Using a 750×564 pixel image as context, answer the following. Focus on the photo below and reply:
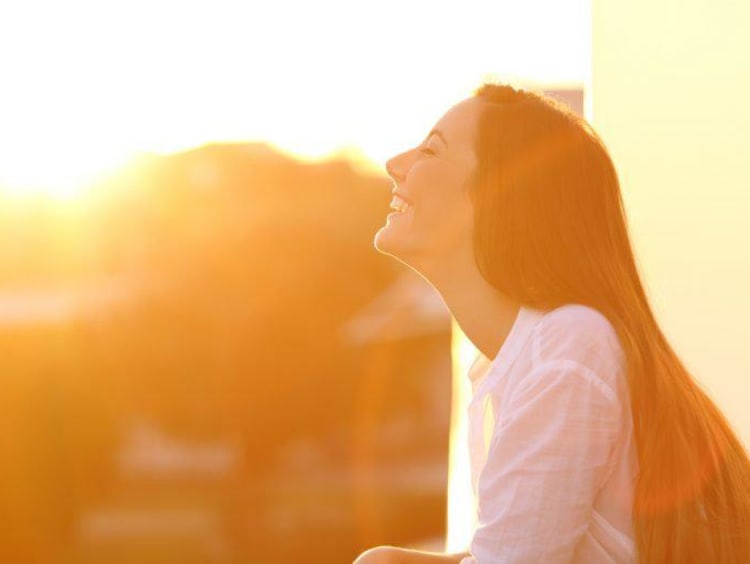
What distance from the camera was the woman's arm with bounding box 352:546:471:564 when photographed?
1.45 m

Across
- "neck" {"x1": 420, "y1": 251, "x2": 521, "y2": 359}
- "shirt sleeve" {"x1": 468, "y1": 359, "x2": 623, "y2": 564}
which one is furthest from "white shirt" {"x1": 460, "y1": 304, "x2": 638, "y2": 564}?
"neck" {"x1": 420, "y1": 251, "x2": 521, "y2": 359}

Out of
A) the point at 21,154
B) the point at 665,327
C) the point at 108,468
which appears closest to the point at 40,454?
the point at 108,468

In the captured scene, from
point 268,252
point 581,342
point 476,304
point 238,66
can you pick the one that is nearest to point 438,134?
point 476,304

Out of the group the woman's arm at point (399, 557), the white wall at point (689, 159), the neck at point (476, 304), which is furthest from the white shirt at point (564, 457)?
the white wall at point (689, 159)

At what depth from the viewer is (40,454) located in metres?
11.9

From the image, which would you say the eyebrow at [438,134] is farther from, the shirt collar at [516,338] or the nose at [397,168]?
the shirt collar at [516,338]

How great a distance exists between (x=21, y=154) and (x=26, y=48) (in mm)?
1162

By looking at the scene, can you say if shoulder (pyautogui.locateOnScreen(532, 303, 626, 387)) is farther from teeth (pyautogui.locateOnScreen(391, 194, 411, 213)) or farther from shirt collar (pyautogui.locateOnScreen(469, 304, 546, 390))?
teeth (pyautogui.locateOnScreen(391, 194, 411, 213))

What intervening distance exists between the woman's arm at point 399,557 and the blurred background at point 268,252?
0.57 m

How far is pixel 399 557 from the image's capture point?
4.79ft

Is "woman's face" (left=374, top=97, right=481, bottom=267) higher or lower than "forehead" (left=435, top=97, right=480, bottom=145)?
lower

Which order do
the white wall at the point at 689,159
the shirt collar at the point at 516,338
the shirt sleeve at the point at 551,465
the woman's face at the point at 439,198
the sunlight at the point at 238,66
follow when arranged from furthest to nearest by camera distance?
the sunlight at the point at 238,66 < the white wall at the point at 689,159 < the woman's face at the point at 439,198 < the shirt collar at the point at 516,338 < the shirt sleeve at the point at 551,465

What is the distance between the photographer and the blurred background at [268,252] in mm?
2441

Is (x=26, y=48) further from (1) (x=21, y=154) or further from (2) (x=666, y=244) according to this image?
(2) (x=666, y=244)
